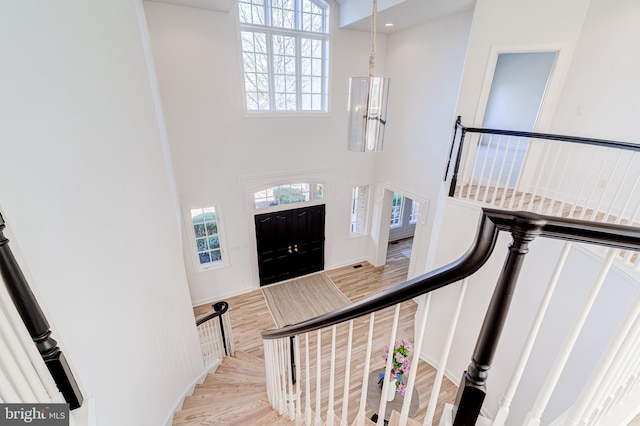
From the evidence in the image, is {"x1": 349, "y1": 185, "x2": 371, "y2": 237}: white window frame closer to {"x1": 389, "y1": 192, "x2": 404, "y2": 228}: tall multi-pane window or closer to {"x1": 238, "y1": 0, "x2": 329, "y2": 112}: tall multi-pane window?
{"x1": 389, "y1": 192, "x2": 404, "y2": 228}: tall multi-pane window

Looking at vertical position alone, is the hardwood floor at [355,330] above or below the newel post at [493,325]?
below

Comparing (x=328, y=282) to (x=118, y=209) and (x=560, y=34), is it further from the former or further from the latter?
(x=560, y=34)

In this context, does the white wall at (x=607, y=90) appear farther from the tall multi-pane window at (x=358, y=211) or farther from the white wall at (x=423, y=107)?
the tall multi-pane window at (x=358, y=211)

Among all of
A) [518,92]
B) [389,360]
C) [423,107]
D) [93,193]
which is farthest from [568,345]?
[518,92]

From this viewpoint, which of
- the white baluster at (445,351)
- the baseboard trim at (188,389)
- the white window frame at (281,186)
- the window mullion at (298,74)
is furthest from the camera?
the white window frame at (281,186)

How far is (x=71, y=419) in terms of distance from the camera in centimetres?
111

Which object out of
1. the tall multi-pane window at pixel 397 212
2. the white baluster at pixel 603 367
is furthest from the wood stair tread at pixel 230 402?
the tall multi-pane window at pixel 397 212

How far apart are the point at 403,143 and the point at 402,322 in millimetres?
3497

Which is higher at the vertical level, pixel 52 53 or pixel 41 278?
pixel 52 53

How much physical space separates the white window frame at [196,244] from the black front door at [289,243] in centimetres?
69

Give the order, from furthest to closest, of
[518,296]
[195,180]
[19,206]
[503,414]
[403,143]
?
1. [403,143]
2. [195,180]
3. [518,296]
4. [19,206]
5. [503,414]

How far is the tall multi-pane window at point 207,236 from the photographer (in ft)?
17.4

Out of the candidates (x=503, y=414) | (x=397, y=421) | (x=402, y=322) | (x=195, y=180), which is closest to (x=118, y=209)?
(x=397, y=421)

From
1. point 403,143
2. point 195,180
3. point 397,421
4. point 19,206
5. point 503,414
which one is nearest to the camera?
point 503,414
